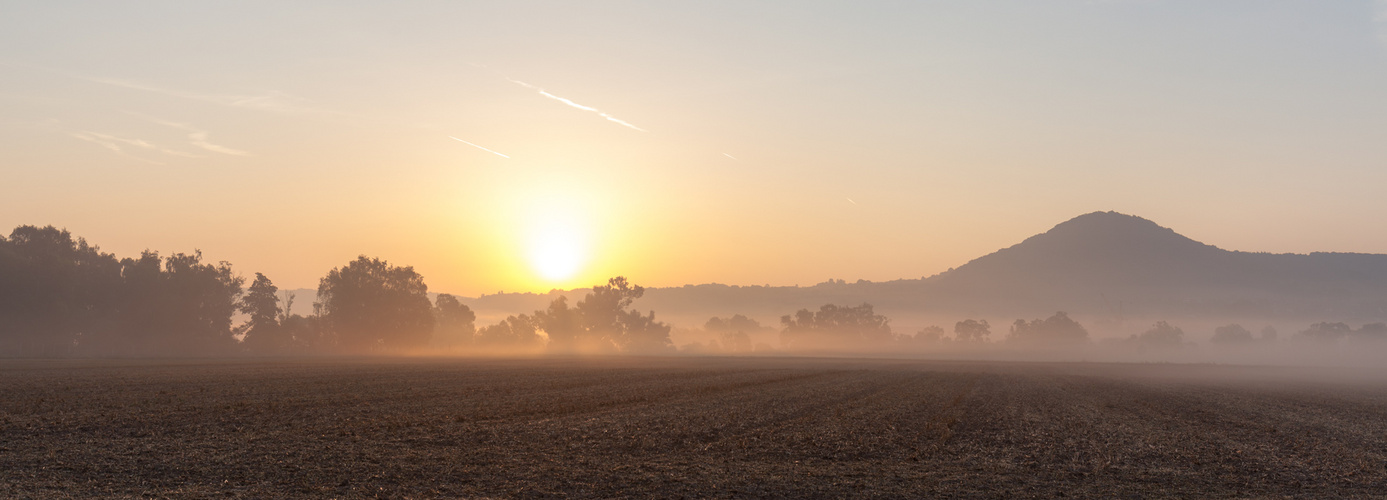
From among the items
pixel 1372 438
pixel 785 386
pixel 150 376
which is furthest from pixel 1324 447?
pixel 150 376

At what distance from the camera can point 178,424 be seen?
25.6m

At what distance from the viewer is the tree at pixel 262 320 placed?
134m

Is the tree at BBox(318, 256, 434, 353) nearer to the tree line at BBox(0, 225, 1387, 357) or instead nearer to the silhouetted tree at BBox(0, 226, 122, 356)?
the tree line at BBox(0, 225, 1387, 357)

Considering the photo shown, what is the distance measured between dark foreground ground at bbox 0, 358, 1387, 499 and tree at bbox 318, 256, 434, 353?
338 feet

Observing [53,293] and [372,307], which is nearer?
[53,293]

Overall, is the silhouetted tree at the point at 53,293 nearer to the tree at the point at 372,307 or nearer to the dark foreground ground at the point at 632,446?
the tree at the point at 372,307

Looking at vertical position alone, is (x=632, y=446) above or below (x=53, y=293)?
below

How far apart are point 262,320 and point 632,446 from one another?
131398mm

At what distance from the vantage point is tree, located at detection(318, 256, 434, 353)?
141875mm

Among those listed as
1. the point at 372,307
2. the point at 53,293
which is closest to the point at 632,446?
the point at 53,293

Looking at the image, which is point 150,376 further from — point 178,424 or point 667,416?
point 667,416

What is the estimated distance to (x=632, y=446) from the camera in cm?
2372

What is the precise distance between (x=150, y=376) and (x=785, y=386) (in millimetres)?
38741

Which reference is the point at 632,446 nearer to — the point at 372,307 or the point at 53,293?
the point at 53,293
